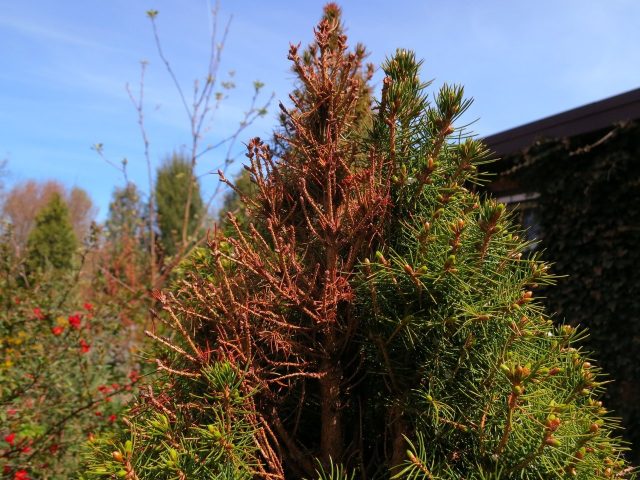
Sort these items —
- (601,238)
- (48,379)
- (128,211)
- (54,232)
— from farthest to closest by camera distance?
(54,232), (128,211), (601,238), (48,379)

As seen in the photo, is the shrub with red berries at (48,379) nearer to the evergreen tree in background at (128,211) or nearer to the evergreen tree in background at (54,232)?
the evergreen tree in background at (128,211)

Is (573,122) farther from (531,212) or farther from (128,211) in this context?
(128,211)

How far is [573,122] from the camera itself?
17.5 feet

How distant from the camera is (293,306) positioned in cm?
141

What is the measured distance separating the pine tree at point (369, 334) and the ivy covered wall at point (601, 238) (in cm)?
385

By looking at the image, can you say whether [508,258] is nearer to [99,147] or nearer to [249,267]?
[249,267]

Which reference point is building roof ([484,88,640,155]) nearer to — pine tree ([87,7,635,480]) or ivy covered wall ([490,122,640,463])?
ivy covered wall ([490,122,640,463])

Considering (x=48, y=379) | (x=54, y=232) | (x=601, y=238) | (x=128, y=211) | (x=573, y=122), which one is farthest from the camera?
(x=54, y=232)

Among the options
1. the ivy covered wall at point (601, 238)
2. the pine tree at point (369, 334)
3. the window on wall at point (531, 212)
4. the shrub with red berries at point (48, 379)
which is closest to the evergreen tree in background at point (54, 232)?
the shrub with red berries at point (48, 379)

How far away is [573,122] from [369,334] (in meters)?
4.95

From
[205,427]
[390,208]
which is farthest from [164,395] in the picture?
[390,208]

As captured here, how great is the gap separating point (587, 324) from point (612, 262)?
27.2 inches

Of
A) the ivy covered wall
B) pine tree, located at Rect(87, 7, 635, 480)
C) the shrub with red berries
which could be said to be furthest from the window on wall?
pine tree, located at Rect(87, 7, 635, 480)

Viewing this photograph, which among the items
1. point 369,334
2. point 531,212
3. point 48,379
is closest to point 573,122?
point 531,212
